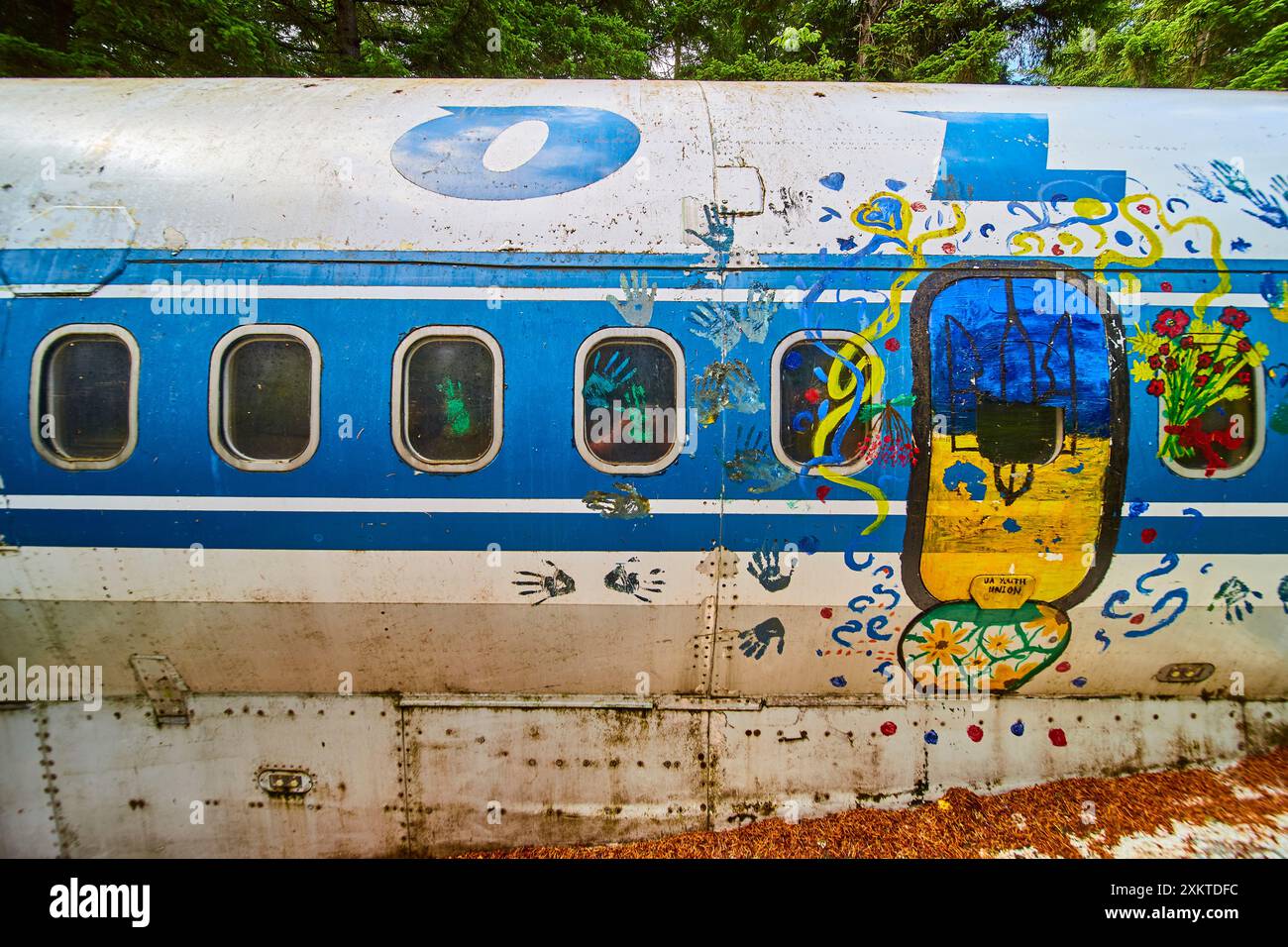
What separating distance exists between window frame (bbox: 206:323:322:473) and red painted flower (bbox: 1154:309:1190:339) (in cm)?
452

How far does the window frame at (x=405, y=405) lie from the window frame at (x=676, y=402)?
400 mm

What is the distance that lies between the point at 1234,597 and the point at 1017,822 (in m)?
1.75

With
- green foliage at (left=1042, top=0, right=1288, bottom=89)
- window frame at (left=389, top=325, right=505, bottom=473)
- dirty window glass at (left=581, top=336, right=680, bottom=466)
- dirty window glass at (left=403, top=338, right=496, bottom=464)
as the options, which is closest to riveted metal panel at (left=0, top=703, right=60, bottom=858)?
window frame at (left=389, top=325, right=505, bottom=473)

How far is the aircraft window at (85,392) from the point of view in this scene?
3.68 m

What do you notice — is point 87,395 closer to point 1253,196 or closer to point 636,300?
point 636,300

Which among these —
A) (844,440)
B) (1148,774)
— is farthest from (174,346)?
(1148,774)

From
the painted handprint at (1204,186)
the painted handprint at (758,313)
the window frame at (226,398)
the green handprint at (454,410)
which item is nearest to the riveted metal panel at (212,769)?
the window frame at (226,398)

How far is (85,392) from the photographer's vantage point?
3.71m

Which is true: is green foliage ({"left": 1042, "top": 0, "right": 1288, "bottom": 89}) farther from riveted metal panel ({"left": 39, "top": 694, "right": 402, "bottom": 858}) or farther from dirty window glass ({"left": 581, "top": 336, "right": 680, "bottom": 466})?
riveted metal panel ({"left": 39, "top": 694, "right": 402, "bottom": 858})

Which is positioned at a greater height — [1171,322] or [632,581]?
[1171,322]

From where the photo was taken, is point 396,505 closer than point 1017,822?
Yes

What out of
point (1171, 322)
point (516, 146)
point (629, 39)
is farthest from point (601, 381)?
point (629, 39)

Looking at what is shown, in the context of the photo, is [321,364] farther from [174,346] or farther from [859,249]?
[859,249]

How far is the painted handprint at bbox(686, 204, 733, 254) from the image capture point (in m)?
3.79
